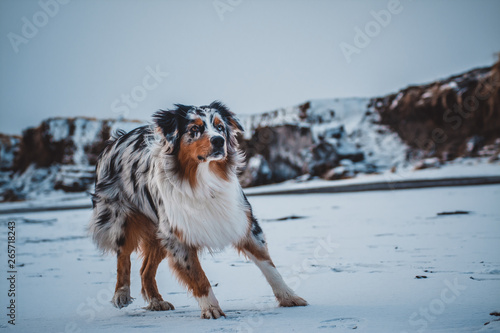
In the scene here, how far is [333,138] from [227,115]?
54.8 ft

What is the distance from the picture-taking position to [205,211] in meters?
3.71

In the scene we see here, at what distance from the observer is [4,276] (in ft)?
17.8

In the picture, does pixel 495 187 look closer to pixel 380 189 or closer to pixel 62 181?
pixel 380 189

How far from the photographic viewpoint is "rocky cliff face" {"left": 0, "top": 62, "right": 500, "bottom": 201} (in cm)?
1742

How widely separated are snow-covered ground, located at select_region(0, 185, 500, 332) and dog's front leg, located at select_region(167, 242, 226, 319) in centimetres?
18

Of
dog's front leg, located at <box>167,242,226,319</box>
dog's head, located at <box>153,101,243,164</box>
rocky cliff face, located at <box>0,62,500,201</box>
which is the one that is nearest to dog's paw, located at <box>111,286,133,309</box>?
dog's front leg, located at <box>167,242,226,319</box>

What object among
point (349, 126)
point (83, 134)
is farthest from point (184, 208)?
point (83, 134)

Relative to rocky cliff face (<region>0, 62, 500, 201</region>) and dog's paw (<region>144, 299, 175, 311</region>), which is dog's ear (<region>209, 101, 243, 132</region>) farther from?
rocky cliff face (<region>0, 62, 500, 201</region>)

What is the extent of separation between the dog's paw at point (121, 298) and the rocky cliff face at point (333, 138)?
41.1 feet

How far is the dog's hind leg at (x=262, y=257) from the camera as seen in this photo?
3.73m

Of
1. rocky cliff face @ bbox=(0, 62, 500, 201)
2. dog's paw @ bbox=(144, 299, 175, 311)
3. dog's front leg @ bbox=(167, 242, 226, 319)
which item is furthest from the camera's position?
rocky cliff face @ bbox=(0, 62, 500, 201)

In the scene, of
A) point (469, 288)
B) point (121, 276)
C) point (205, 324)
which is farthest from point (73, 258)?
point (469, 288)

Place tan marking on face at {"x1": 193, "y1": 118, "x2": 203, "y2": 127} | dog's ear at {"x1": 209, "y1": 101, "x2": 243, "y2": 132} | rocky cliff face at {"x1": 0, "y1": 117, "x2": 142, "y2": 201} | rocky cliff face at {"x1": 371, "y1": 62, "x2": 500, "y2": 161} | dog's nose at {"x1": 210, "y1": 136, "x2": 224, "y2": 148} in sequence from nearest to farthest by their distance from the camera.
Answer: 1. dog's nose at {"x1": 210, "y1": 136, "x2": 224, "y2": 148}
2. tan marking on face at {"x1": 193, "y1": 118, "x2": 203, "y2": 127}
3. dog's ear at {"x1": 209, "y1": 101, "x2": 243, "y2": 132}
4. rocky cliff face at {"x1": 371, "y1": 62, "x2": 500, "y2": 161}
5. rocky cliff face at {"x1": 0, "y1": 117, "x2": 142, "y2": 201}

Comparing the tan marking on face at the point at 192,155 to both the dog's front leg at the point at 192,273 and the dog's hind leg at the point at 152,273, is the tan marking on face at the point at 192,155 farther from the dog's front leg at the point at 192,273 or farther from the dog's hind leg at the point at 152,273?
the dog's hind leg at the point at 152,273
